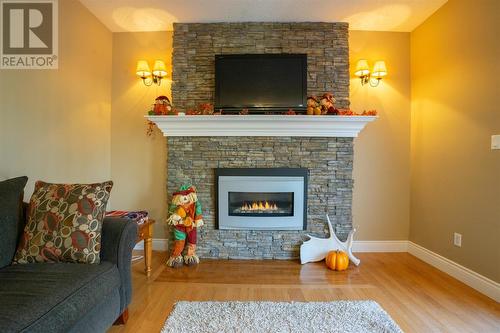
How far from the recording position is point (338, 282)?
2406mm

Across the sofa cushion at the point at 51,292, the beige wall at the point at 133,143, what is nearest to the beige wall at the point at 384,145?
the beige wall at the point at 133,143

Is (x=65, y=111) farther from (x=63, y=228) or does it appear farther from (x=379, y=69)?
(x=379, y=69)

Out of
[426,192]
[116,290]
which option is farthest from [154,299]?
[426,192]

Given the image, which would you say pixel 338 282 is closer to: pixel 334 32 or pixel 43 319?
pixel 43 319

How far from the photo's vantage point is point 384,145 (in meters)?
3.24

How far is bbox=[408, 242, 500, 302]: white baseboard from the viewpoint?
2.13 meters

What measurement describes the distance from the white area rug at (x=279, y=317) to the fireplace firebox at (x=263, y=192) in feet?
3.49

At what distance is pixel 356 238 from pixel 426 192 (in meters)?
0.96

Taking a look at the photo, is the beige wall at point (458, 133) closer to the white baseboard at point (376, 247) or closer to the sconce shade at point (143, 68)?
the white baseboard at point (376, 247)

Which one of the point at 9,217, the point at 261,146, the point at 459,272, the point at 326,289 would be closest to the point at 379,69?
the point at 261,146

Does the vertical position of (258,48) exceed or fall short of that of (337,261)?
it exceeds it

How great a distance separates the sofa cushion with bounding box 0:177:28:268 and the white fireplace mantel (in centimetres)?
144

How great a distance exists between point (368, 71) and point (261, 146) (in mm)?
1569

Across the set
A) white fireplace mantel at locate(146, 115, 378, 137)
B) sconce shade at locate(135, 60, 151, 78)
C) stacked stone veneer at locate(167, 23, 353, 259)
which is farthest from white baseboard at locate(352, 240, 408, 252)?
sconce shade at locate(135, 60, 151, 78)
